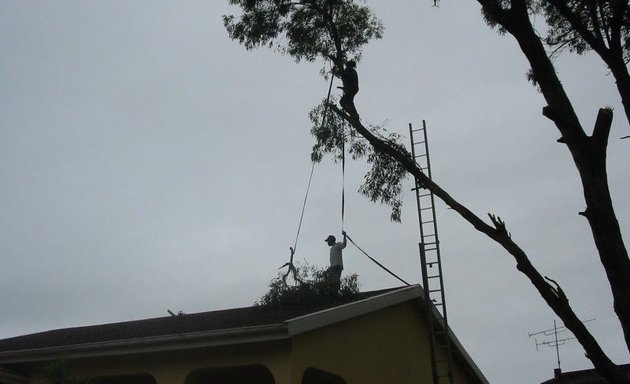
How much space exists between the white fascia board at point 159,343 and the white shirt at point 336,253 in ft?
15.2

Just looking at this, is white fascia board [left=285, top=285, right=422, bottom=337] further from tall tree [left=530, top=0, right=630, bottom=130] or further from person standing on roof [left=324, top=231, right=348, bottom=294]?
tall tree [left=530, top=0, right=630, bottom=130]

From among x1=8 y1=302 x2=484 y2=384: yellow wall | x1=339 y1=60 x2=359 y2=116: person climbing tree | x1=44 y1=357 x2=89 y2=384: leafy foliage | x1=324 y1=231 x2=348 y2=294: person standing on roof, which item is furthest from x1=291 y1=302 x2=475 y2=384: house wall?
x1=339 y1=60 x2=359 y2=116: person climbing tree

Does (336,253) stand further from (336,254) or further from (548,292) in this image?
(548,292)

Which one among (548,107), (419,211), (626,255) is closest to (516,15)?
(548,107)

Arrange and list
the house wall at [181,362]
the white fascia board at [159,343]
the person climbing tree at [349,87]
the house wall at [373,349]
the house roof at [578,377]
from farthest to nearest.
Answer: the house roof at [578,377], the person climbing tree at [349,87], the house wall at [373,349], the house wall at [181,362], the white fascia board at [159,343]

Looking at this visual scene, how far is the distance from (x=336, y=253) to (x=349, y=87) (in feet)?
12.1

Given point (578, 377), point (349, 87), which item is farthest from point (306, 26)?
point (578, 377)

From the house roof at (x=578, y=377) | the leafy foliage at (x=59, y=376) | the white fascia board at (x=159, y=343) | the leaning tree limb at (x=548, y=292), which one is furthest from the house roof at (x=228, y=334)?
the house roof at (x=578, y=377)

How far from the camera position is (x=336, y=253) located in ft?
45.4

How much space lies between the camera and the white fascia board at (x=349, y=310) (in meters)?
9.12

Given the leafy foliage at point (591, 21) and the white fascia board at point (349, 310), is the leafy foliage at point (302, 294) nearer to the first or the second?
the white fascia board at point (349, 310)

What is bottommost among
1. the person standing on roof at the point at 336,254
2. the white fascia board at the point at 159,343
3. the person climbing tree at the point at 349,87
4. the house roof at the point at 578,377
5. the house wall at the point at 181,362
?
the house wall at the point at 181,362

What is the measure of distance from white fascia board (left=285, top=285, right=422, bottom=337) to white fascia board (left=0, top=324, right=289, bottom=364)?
257 millimetres

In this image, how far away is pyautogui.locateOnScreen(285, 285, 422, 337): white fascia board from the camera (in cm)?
912
